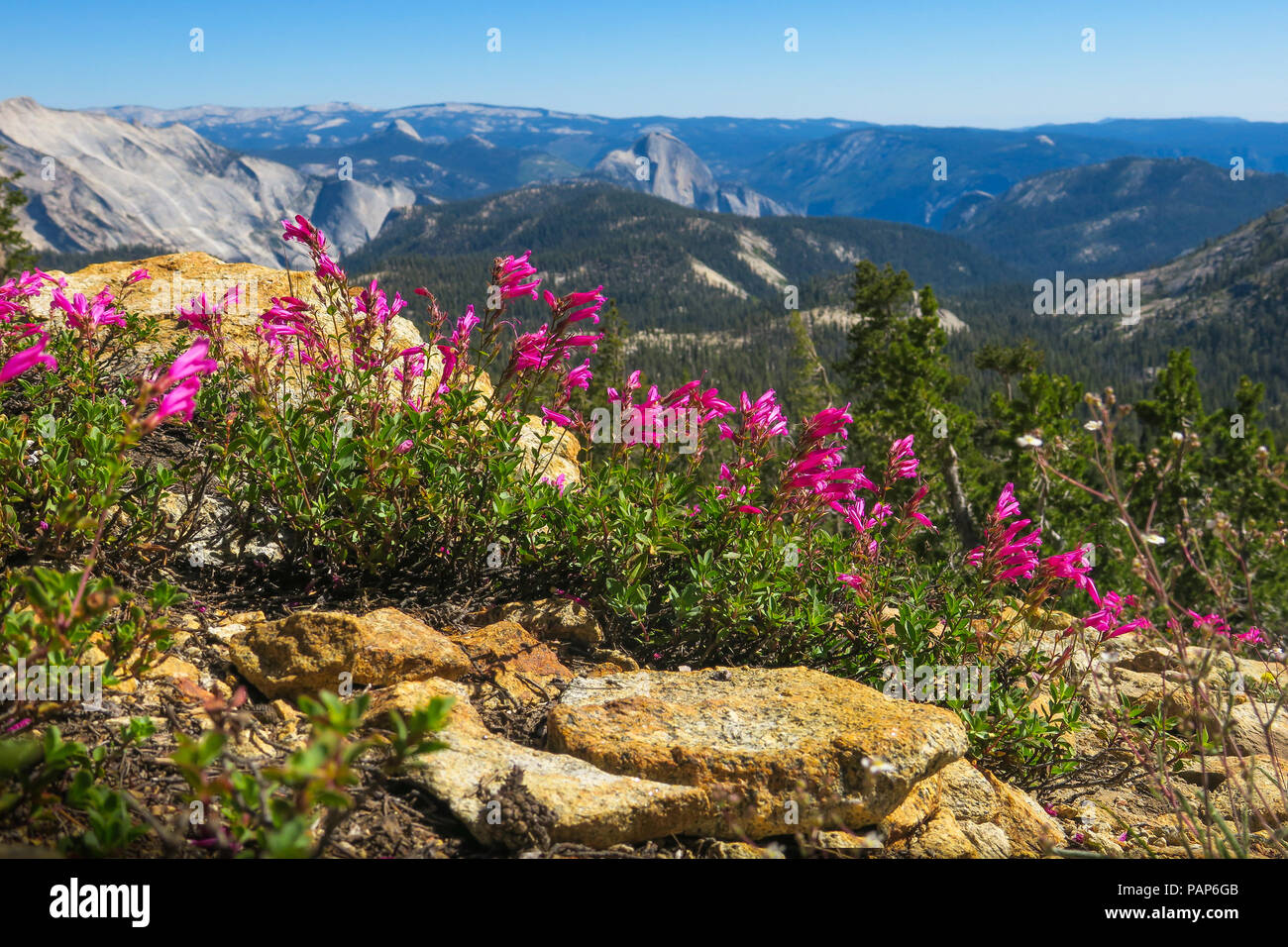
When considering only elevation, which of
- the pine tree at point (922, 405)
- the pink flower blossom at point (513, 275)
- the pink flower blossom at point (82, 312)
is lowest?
the pine tree at point (922, 405)

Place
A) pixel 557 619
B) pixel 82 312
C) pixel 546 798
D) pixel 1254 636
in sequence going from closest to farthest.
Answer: pixel 546 798
pixel 557 619
pixel 82 312
pixel 1254 636

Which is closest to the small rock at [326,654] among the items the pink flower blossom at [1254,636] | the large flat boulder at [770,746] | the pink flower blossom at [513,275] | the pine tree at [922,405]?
the large flat boulder at [770,746]

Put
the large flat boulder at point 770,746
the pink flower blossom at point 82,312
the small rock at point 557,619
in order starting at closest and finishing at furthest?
the large flat boulder at point 770,746, the small rock at point 557,619, the pink flower blossom at point 82,312

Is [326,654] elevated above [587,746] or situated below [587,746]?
above

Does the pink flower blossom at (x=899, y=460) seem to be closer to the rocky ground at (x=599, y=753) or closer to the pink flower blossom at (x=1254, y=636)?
the rocky ground at (x=599, y=753)

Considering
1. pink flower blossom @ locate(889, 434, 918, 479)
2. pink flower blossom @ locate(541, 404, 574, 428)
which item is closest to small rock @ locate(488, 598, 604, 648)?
pink flower blossom @ locate(541, 404, 574, 428)

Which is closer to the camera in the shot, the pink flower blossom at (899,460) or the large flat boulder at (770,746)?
the large flat boulder at (770,746)

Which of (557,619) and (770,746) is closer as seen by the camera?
(770,746)

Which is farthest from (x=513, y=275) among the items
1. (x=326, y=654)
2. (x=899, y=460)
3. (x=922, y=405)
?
(x=922, y=405)

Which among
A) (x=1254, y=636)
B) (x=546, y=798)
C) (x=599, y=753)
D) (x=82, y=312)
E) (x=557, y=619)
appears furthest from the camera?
(x=1254, y=636)

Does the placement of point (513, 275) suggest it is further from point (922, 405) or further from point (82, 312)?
point (922, 405)

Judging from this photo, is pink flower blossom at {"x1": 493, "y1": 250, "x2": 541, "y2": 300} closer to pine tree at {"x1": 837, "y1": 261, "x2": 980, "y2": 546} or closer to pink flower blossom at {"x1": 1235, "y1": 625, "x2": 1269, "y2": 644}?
pink flower blossom at {"x1": 1235, "y1": 625, "x2": 1269, "y2": 644}
